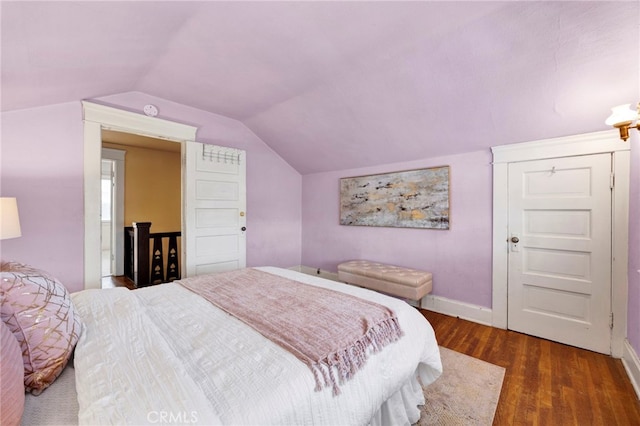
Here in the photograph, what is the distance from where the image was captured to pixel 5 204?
1.76 metres

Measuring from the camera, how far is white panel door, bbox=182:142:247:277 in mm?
→ 3227

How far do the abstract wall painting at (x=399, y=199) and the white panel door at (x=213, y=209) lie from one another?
62.2 inches

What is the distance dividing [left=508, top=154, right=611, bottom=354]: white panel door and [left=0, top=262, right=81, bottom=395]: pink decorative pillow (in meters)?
3.39

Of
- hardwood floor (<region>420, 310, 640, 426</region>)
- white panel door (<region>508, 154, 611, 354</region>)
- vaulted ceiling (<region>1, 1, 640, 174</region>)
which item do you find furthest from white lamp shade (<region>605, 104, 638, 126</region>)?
hardwood floor (<region>420, 310, 640, 426</region>)

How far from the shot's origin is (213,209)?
3.43 m

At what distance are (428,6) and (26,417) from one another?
2.53m

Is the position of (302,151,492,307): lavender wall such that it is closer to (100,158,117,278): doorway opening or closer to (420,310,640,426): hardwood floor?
(420,310,640,426): hardwood floor

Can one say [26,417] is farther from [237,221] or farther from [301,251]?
[301,251]

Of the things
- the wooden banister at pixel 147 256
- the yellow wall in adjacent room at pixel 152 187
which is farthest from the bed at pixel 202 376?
the yellow wall in adjacent room at pixel 152 187

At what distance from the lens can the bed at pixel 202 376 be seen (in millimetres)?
766

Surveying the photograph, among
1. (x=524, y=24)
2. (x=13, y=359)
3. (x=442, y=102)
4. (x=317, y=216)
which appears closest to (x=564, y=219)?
(x=442, y=102)

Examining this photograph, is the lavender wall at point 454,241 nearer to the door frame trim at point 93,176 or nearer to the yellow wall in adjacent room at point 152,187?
the door frame trim at point 93,176

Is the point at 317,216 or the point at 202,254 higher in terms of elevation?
the point at 317,216

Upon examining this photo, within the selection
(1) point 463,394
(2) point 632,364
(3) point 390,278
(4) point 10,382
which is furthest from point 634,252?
(4) point 10,382
